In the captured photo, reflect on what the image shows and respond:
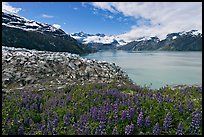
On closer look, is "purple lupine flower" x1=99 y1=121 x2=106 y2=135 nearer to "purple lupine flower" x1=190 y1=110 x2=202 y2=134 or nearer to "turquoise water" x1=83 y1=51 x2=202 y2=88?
"purple lupine flower" x1=190 y1=110 x2=202 y2=134

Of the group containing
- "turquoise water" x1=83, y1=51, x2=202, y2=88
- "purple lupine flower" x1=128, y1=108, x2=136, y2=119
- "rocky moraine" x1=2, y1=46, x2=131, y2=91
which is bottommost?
"turquoise water" x1=83, y1=51, x2=202, y2=88

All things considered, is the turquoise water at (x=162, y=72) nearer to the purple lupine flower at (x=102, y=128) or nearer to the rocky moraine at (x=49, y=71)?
the rocky moraine at (x=49, y=71)

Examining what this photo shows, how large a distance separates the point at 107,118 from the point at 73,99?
249 centimetres

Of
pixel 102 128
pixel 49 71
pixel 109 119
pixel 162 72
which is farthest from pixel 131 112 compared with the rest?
pixel 162 72

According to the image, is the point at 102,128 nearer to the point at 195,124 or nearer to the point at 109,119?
the point at 109,119

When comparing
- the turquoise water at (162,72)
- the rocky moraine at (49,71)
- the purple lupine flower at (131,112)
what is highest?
the purple lupine flower at (131,112)

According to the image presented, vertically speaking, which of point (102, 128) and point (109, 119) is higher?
point (109, 119)

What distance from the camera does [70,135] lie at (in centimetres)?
466

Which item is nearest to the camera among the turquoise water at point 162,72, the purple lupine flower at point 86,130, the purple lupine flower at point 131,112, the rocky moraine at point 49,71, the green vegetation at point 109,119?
the purple lupine flower at point 86,130

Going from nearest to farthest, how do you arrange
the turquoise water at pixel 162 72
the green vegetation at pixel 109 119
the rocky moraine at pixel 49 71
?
the green vegetation at pixel 109 119 < the rocky moraine at pixel 49 71 < the turquoise water at pixel 162 72

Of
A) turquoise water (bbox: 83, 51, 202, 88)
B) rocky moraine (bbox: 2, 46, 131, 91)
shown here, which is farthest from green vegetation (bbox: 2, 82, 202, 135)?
rocky moraine (bbox: 2, 46, 131, 91)

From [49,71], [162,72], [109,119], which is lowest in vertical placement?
[162,72]

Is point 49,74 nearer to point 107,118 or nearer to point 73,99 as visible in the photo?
point 73,99

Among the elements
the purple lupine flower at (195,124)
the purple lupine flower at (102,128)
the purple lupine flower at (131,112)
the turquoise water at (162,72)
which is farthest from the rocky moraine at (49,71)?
the purple lupine flower at (195,124)
